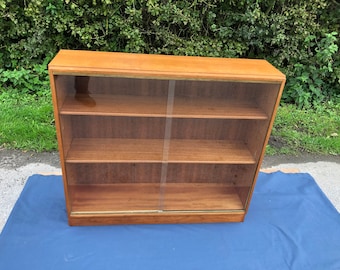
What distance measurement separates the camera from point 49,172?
2445mm

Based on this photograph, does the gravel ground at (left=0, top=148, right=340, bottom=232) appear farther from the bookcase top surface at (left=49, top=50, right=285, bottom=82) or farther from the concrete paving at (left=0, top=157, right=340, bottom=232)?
the bookcase top surface at (left=49, top=50, right=285, bottom=82)

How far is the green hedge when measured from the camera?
3.13m

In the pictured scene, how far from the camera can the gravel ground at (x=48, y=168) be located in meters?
2.26

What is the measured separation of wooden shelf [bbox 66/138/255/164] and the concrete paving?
0.71m

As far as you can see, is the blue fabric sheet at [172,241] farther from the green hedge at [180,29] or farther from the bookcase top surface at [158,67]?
the green hedge at [180,29]

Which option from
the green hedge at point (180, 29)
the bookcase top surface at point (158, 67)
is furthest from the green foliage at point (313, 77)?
the bookcase top surface at point (158, 67)

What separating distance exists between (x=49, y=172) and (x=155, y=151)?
3.36ft

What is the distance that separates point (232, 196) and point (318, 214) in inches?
25.4

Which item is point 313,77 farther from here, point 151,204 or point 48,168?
point 48,168

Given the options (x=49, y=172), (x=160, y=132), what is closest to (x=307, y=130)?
(x=160, y=132)

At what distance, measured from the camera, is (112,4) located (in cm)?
311

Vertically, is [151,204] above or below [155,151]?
below

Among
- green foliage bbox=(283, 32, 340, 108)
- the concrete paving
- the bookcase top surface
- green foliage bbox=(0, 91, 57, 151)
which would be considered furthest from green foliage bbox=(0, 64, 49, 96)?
green foliage bbox=(283, 32, 340, 108)

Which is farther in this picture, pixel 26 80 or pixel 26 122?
pixel 26 80
